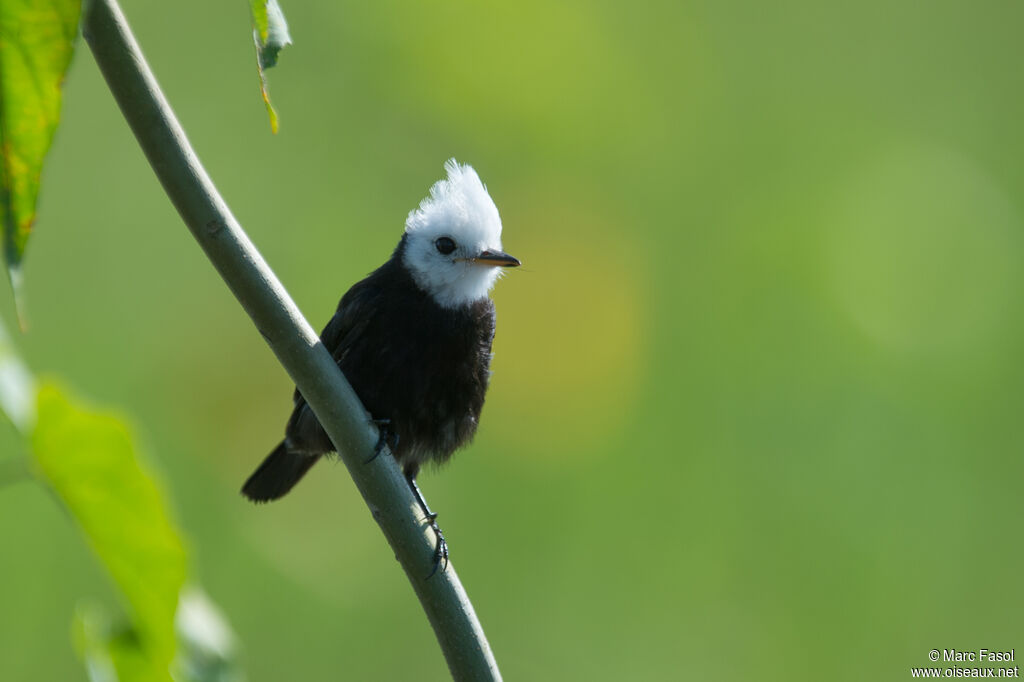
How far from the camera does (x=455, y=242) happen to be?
2.99 meters

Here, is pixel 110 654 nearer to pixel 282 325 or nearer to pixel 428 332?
pixel 282 325

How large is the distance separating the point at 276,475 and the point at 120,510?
2.53m

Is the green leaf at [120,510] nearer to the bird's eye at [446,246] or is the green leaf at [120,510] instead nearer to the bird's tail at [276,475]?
the bird's eye at [446,246]

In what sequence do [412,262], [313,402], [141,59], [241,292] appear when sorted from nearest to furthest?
[141,59] < [241,292] < [313,402] < [412,262]

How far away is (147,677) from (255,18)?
2.36 feet

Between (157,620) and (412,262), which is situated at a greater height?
(412,262)

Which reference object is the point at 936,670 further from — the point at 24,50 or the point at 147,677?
the point at 24,50

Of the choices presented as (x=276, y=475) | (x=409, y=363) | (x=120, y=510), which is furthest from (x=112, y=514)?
(x=276, y=475)

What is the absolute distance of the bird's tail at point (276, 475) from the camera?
347cm

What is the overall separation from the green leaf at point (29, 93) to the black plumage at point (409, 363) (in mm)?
2032

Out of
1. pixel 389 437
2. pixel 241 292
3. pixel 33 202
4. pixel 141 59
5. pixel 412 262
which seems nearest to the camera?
pixel 33 202

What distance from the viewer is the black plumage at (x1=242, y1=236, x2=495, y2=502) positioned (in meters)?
2.87

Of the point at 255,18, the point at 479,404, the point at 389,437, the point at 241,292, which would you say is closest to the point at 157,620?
the point at 241,292

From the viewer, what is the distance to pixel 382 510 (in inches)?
61.9
